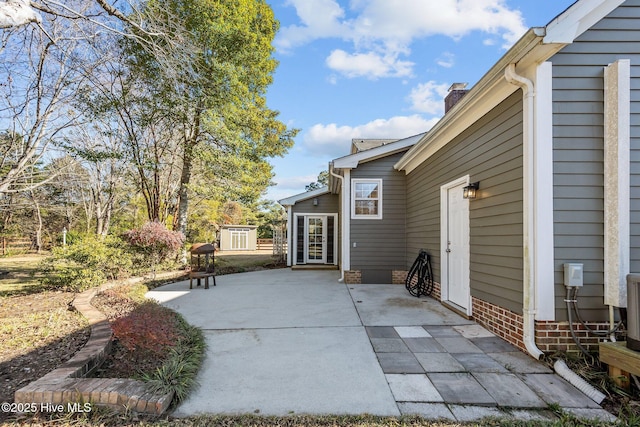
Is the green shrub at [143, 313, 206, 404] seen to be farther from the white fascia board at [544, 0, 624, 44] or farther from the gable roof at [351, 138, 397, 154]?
the gable roof at [351, 138, 397, 154]

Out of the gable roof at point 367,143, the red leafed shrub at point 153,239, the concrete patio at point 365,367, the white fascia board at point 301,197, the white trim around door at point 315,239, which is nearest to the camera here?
the concrete patio at point 365,367

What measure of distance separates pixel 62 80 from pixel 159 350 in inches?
314

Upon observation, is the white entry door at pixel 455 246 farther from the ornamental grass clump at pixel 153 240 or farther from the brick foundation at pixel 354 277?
the ornamental grass clump at pixel 153 240

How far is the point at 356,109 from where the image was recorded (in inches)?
477

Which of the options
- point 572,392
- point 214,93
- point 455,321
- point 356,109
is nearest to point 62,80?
point 214,93

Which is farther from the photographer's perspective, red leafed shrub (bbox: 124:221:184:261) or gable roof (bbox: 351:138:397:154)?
gable roof (bbox: 351:138:397:154)

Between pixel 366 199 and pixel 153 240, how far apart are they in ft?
18.1

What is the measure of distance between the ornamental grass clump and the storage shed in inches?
598

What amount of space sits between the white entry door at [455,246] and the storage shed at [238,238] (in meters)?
20.0

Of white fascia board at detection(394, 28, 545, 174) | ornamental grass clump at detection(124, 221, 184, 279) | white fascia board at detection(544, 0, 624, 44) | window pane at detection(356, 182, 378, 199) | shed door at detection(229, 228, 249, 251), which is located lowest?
shed door at detection(229, 228, 249, 251)

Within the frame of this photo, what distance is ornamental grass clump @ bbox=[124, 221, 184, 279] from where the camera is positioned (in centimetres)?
753

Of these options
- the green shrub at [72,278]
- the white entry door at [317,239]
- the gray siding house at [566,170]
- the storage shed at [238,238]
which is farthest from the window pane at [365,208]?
the storage shed at [238,238]

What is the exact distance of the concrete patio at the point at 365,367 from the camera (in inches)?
88.4

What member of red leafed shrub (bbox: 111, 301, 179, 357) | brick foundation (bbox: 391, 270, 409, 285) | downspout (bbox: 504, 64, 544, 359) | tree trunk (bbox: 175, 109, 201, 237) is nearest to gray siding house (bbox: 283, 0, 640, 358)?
downspout (bbox: 504, 64, 544, 359)
